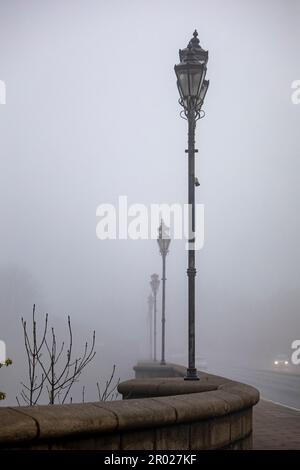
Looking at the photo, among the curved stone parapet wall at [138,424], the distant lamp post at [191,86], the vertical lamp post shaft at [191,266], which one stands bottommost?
the curved stone parapet wall at [138,424]

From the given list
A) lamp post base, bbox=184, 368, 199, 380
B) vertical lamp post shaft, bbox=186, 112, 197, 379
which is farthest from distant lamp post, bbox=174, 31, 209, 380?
lamp post base, bbox=184, 368, 199, 380

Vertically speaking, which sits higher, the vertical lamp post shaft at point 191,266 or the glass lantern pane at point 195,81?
the glass lantern pane at point 195,81

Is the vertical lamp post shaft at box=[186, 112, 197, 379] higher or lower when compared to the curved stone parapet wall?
higher

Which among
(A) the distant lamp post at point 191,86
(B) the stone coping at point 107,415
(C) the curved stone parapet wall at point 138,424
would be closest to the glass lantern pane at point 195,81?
(A) the distant lamp post at point 191,86

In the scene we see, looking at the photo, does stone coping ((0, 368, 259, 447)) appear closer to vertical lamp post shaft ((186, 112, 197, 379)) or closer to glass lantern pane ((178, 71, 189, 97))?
vertical lamp post shaft ((186, 112, 197, 379))

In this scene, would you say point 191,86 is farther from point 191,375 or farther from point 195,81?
point 191,375

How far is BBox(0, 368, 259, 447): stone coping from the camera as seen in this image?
5.04 meters

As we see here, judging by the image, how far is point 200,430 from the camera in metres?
7.11

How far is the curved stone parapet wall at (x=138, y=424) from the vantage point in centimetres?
513

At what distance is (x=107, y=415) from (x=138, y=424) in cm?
43

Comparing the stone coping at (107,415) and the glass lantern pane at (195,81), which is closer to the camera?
the stone coping at (107,415)

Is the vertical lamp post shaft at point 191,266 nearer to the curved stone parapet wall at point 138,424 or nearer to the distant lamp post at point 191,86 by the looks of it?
the distant lamp post at point 191,86
